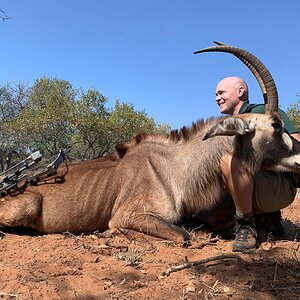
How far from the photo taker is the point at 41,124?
26.8m

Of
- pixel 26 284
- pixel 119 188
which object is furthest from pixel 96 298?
pixel 119 188

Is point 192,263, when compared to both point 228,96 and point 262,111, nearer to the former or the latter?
point 262,111

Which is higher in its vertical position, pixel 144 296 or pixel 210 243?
pixel 144 296

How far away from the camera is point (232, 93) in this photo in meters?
4.92

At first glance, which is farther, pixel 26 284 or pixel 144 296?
pixel 26 284

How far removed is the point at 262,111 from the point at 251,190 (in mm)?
952

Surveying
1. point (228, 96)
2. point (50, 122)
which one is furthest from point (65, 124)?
point (228, 96)

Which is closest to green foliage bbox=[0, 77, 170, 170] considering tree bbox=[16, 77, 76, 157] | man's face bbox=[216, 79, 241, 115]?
tree bbox=[16, 77, 76, 157]

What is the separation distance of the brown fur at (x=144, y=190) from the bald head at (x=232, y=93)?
0.30 m

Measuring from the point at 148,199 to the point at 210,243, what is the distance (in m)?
0.87

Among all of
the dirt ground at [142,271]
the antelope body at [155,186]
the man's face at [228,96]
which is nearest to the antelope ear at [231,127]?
the antelope body at [155,186]

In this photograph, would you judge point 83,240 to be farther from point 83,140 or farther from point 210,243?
point 83,140

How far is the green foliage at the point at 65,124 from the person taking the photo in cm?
2709

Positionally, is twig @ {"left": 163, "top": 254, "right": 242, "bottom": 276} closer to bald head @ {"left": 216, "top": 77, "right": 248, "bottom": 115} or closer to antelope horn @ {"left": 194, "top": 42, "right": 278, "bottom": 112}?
antelope horn @ {"left": 194, "top": 42, "right": 278, "bottom": 112}
